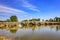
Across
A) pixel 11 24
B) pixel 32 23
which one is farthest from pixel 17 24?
pixel 32 23

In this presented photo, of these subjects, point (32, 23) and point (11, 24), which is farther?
point (32, 23)

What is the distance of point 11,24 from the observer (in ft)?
133

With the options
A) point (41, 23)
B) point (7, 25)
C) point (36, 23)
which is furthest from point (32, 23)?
point (7, 25)

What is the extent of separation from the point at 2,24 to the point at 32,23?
1767 centimetres

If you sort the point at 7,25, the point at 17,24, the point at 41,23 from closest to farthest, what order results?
the point at 7,25 < the point at 17,24 < the point at 41,23

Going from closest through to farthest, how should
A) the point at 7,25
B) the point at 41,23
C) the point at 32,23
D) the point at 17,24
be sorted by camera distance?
1. the point at 7,25
2. the point at 17,24
3. the point at 32,23
4. the point at 41,23

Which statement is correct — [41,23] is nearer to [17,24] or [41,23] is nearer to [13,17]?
[13,17]

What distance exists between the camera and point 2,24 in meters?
40.3

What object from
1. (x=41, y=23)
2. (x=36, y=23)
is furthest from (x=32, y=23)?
(x=41, y=23)

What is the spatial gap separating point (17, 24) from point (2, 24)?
5.31 m

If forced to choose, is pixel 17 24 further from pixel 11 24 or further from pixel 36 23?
pixel 36 23

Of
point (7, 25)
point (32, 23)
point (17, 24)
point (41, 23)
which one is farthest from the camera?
point (41, 23)

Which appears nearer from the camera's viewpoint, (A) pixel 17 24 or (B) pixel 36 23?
(A) pixel 17 24

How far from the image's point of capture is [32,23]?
5481 centimetres
